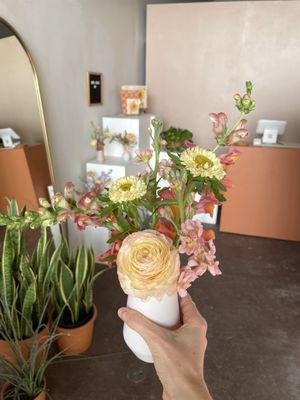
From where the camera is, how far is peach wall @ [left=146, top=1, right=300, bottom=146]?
3025 mm

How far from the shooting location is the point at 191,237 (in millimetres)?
602

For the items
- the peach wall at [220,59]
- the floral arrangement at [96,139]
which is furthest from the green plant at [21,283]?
the peach wall at [220,59]

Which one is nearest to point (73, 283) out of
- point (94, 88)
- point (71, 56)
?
point (71, 56)

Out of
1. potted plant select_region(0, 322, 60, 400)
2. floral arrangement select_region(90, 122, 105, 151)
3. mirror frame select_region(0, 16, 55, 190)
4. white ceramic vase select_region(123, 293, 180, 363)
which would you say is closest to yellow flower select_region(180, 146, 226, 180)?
white ceramic vase select_region(123, 293, 180, 363)

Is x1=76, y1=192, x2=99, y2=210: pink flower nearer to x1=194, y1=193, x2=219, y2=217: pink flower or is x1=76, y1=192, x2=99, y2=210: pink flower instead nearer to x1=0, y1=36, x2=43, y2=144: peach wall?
x1=194, y1=193, x2=219, y2=217: pink flower

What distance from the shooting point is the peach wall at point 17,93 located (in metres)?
1.54

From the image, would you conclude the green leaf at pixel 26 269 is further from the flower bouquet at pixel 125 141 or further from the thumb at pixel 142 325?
the flower bouquet at pixel 125 141

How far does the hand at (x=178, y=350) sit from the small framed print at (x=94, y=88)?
81.6 inches

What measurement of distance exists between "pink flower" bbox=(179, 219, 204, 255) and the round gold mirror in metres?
1.26

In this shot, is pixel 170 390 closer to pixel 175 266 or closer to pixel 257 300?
pixel 175 266

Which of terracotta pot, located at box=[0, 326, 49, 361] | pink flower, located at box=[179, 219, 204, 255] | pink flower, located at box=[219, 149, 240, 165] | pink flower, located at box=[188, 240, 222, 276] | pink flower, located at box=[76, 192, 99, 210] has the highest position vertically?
pink flower, located at box=[219, 149, 240, 165]

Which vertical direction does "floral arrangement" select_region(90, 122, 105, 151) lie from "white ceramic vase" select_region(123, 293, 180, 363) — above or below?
above

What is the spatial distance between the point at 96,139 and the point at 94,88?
1.44 feet

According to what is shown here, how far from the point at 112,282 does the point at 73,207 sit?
1.70m
